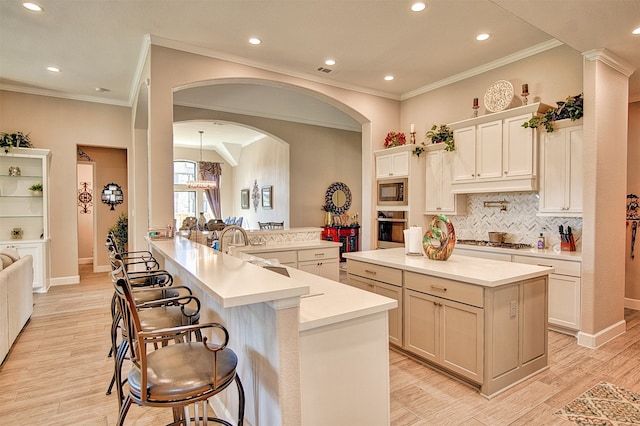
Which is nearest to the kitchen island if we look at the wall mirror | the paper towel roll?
the paper towel roll

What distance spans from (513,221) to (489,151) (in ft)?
3.20

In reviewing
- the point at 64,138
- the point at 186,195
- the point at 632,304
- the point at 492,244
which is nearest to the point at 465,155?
the point at 492,244

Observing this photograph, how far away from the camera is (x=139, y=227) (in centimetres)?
559

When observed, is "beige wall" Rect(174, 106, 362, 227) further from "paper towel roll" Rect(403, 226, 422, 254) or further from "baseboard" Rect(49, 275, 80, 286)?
"paper towel roll" Rect(403, 226, 422, 254)

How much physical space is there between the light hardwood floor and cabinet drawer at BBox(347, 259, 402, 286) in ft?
2.23

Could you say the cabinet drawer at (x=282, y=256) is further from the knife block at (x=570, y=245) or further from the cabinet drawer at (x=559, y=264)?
the knife block at (x=570, y=245)

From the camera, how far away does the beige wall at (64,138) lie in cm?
574

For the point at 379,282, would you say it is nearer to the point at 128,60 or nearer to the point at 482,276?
the point at 482,276

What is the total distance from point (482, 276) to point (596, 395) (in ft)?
3.90

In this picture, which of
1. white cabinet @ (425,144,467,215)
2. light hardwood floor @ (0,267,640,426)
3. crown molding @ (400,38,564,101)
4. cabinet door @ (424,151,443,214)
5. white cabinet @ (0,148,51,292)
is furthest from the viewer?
white cabinet @ (0,148,51,292)

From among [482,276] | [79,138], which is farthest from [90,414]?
[79,138]

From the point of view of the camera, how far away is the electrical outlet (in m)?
2.46

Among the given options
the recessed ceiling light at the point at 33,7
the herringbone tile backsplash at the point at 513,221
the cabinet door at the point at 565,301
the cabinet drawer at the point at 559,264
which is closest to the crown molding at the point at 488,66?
the herringbone tile backsplash at the point at 513,221

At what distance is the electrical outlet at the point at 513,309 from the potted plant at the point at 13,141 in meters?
6.76
